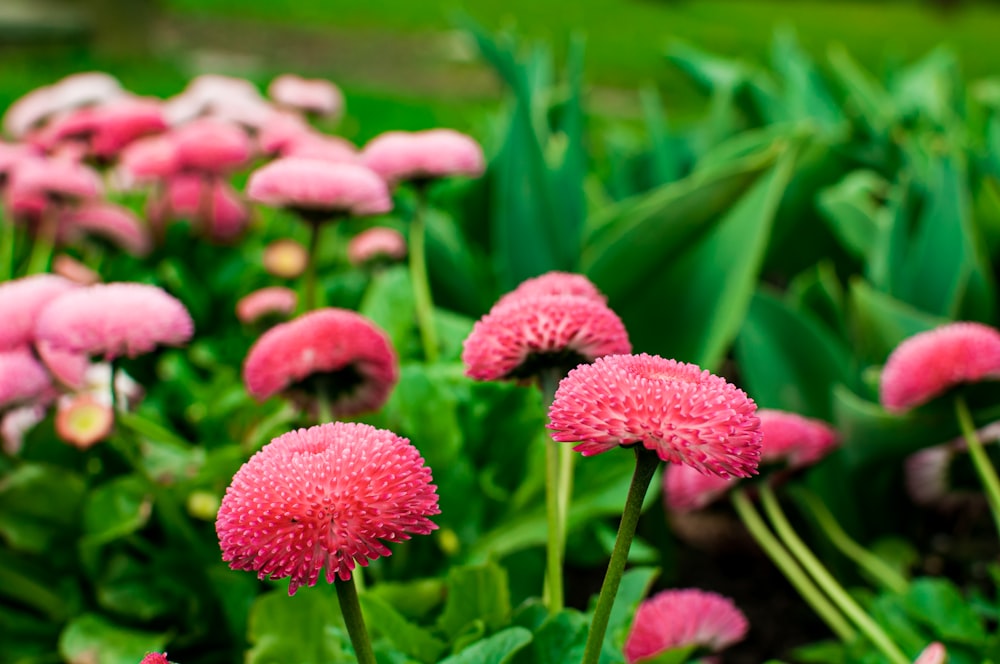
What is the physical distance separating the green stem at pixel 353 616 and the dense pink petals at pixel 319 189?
57cm

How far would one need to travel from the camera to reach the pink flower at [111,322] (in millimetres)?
815

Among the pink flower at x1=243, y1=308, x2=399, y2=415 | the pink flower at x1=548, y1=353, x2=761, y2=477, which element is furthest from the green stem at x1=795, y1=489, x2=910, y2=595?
the pink flower at x1=548, y1=353, x2=761, y2=477

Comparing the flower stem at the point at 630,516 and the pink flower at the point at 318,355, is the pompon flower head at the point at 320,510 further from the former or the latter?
the pink flower at the point at 318,355

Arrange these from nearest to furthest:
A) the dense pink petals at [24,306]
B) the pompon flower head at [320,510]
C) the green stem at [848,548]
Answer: the pompon flower head at [320,510] < the dense pink petals at [24,306] < the green stem at [848,548]

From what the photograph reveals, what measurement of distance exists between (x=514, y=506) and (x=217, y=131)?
67cm

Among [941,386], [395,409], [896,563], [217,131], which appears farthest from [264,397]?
[896,563]

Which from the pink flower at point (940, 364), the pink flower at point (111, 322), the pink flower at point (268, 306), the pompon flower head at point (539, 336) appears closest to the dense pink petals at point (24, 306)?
the pink flower at point (111, 322)

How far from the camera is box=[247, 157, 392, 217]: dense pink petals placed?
1.01 m

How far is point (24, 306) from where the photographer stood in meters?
0.94

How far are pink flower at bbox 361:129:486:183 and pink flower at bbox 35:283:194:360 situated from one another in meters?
0.36

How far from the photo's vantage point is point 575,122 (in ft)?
5.43

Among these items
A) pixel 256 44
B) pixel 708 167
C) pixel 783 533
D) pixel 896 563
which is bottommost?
pixel 256 44

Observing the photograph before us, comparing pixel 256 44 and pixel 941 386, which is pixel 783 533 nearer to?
pixel 941 386

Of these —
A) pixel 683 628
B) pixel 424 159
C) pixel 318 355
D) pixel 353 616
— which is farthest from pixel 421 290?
pixel 353 616
